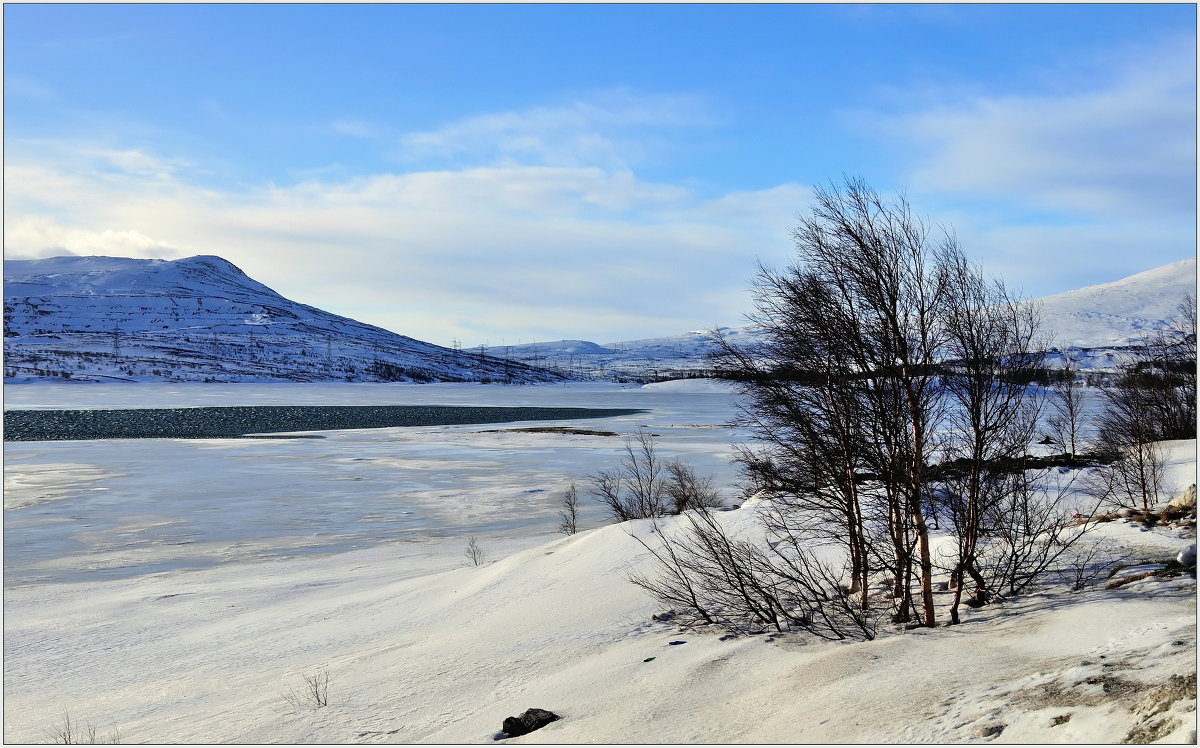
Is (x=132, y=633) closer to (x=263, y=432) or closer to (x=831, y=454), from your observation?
(x=831, y=454)

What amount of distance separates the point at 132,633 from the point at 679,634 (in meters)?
8.80

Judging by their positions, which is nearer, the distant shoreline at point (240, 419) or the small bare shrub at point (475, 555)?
the small bare shrub at point (475, 555)

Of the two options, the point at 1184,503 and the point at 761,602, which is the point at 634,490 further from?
the point at 761,602

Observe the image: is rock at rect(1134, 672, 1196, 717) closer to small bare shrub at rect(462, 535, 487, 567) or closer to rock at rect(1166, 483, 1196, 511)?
rock at rect(1166, 483, 1196, 511)

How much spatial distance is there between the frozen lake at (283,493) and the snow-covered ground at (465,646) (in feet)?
0.53

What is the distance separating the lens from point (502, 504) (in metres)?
26.0

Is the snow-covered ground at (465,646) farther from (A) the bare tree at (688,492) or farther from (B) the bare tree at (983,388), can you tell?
(A) the bare tree at (688,492)

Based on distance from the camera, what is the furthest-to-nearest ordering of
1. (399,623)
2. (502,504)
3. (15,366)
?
(15,366)
(502,504)
(399,623)

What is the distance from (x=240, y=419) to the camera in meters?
63.4

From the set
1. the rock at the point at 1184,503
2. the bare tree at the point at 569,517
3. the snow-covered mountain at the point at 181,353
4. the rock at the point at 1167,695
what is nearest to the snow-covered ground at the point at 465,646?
the rock at the point at 1167,695

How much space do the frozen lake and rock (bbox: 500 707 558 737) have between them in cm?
1292

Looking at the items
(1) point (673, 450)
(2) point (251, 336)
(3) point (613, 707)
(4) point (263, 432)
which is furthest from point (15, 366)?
(3) point (613, 707)

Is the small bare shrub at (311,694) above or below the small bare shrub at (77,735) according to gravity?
above

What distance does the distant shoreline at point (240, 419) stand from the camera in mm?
50062
